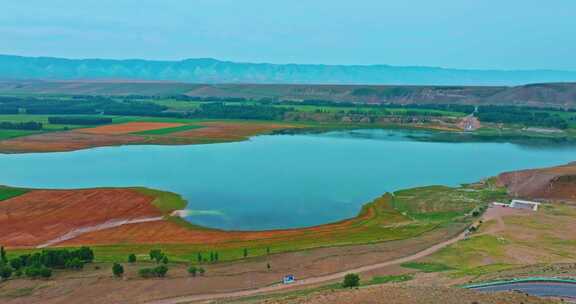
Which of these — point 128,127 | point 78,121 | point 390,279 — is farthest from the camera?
point 78,121

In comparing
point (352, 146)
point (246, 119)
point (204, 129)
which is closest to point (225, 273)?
point (352, 146)

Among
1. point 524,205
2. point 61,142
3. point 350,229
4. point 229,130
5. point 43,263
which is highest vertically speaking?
point 229,130

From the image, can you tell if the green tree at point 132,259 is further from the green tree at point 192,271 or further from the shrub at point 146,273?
the green tree at point 192,271

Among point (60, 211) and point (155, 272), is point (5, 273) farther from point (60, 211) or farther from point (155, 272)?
point (60, 211)

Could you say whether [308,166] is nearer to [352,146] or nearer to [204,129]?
[352,146]

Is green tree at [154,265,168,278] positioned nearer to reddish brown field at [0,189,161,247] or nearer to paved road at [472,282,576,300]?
reddish brown field at [0,189,161,247]

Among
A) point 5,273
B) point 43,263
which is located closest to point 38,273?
point 43,263

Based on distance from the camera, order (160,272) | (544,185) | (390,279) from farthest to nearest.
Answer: (544,185), (160,272), (390,279)
